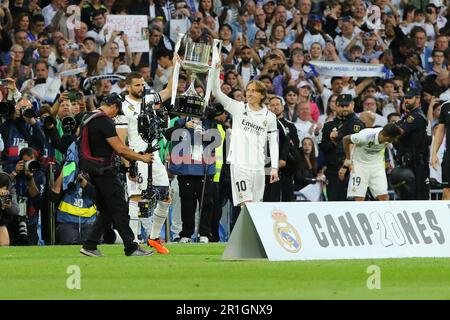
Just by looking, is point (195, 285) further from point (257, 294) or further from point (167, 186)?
point (167, 186)

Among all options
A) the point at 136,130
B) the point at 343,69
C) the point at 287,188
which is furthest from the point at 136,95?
the point at 343,69

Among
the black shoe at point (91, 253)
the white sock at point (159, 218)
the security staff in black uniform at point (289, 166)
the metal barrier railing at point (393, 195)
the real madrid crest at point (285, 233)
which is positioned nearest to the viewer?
the real madrid crest at point (285, 233)

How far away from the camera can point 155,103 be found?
775 inches

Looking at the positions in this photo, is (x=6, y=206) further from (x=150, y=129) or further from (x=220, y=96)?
(x=220, y=96)

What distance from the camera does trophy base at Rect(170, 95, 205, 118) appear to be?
2002cm

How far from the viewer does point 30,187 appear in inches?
893

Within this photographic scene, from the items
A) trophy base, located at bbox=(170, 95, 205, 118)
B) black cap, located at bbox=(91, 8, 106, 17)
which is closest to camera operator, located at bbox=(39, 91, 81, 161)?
trophy base, located at bbox=(170, 95, 205, 118)

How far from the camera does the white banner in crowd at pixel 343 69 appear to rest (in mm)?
28266

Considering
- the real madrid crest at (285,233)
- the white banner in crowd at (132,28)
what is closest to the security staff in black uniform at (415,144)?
the white banner in crowd at (132,28)

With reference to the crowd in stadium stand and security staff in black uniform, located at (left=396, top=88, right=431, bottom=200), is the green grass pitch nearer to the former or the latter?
the crowd in stadium stand

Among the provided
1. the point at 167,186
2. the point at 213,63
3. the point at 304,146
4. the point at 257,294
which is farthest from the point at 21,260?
the point at 304,146

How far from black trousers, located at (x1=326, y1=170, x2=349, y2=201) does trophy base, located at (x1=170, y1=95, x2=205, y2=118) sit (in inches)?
203

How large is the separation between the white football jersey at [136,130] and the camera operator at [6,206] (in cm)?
251

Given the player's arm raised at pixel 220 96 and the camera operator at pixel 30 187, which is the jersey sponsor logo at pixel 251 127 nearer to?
the player's arm raised at pixel 220 96
